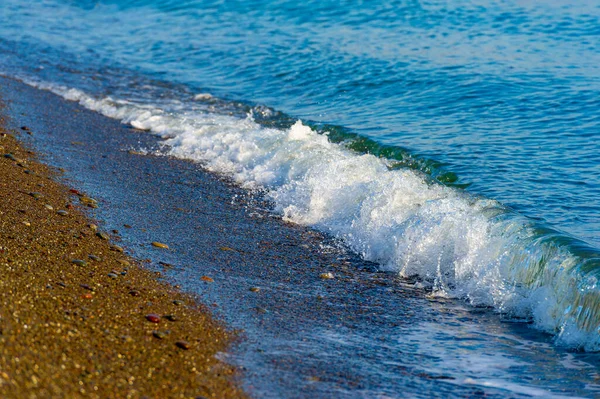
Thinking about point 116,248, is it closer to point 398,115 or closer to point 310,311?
point 310,311

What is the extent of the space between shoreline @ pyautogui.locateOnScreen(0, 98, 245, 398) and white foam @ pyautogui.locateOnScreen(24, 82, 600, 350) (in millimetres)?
2438

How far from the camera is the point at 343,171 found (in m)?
9.17

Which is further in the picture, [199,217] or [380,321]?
[199,217]

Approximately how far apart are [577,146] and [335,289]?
5296 millimetres

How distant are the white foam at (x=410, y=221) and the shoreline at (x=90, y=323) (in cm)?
244

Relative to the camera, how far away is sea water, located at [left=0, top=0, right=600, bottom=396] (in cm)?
702

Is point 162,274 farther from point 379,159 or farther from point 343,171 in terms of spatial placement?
point 379,159

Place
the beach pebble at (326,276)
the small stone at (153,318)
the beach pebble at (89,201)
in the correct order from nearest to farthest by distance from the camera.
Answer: the small stone at (153,318)
the beach pebble at (326,276)
the beach pebble at (89,201)

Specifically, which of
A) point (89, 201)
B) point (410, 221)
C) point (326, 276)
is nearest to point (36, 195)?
point (89, 201)

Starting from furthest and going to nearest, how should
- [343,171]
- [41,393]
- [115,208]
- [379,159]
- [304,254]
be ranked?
[379,159] → [343,171] → [115,208] → [304,254] → [41,393]

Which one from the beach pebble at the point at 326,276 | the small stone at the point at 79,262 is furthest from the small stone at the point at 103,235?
the beach pebble at the point at 326,276

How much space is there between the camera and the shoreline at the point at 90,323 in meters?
4.18

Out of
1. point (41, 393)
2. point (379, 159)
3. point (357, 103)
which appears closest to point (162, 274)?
point (41, 393)

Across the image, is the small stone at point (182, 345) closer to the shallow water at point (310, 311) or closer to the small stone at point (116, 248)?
the shallow water at point (310, 311)
